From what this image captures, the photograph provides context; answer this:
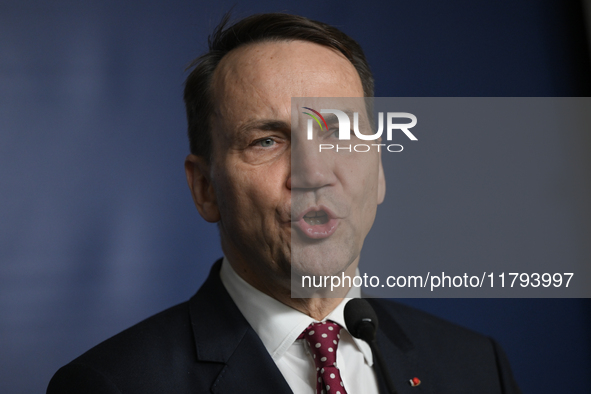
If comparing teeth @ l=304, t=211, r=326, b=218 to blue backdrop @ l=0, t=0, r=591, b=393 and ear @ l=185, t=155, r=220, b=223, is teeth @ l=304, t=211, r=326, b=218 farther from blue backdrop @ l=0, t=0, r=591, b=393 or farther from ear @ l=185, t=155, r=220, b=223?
blue backdrop @ l=0, t=0, r=591, b=393

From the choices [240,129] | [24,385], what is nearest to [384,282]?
[240,129]

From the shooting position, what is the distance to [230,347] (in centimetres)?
122

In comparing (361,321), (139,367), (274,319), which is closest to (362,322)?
(361,321)

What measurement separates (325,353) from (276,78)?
65 cm

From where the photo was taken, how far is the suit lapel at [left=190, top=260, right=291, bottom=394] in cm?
116

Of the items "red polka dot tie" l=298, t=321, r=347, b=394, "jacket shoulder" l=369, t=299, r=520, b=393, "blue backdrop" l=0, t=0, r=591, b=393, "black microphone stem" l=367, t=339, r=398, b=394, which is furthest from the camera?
"blue backdrop" l=0, t=0, r=591, b=393

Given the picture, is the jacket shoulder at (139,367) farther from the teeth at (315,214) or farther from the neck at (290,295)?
the teeth at (315,214)

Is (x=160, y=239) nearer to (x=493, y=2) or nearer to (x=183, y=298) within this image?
(x=183, y=298)

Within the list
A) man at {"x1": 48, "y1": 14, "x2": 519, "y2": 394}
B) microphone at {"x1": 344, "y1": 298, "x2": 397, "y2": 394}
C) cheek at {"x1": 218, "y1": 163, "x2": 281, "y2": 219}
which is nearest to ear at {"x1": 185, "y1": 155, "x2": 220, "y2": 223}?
man at {"x1": 48, "y1": 14, "x2": 519, "y2": 394}

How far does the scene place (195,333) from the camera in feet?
4.17

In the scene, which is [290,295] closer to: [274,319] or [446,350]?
[274,319]

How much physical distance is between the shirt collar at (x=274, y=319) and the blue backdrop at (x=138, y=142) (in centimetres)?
76

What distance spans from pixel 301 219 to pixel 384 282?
0.66 meters

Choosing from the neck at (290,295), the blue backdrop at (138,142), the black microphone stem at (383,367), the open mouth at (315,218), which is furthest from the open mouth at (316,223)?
the blue backdrop at (138,142)
